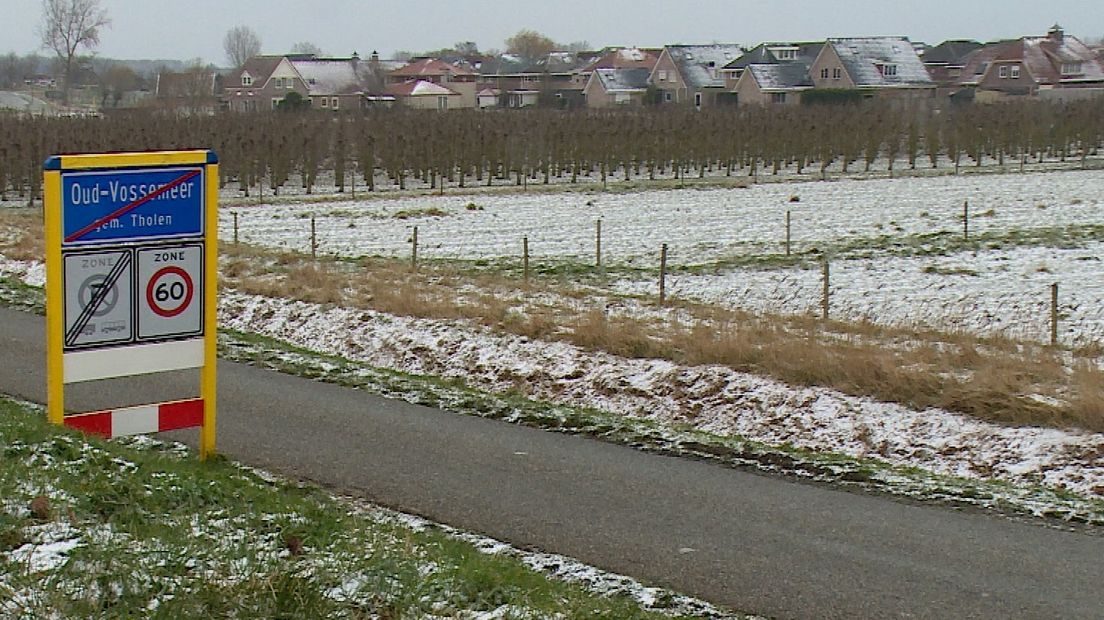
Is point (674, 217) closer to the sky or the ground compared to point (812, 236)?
closer to the sky

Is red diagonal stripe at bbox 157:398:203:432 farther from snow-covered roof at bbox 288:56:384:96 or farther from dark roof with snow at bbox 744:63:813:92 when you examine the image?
snow-covered roof at bbox 288:56:384:96

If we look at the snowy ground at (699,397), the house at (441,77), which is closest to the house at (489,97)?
the house at (441,77)

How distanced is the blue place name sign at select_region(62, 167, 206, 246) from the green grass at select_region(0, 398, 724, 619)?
1.45 m

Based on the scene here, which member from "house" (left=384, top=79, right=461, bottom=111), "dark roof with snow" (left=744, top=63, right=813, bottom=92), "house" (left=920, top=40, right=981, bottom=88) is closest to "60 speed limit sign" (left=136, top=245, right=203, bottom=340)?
"dark roof with snow" (left=744, top=63, right=813, bottom=92)

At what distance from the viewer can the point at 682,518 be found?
359 inches

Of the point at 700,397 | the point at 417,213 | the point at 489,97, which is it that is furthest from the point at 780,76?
the point at 700,397

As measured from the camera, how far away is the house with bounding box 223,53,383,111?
411 ft

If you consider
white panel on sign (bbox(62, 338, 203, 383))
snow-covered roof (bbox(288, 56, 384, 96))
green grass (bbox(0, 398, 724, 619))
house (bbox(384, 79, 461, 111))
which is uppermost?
snow-covered roof (bbox(288, 56, 384, 96))

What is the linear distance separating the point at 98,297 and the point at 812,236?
2740cm

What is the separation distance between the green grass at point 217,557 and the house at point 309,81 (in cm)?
11404

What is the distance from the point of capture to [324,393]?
13.6 meters

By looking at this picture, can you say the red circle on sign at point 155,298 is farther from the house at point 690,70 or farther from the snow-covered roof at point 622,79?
the snow-covered roof at point 622,79

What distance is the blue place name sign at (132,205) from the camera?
9.05m

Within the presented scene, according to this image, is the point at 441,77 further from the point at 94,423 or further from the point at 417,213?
the point at 94,423
